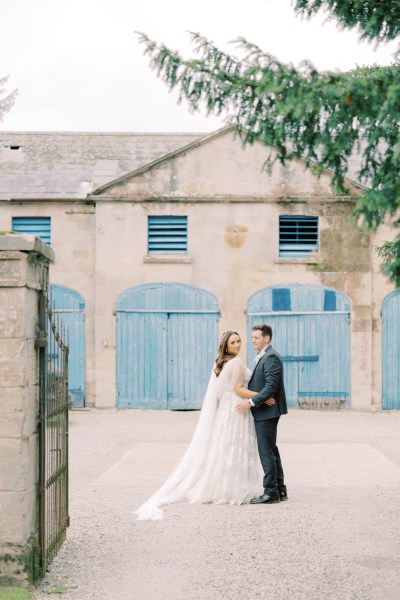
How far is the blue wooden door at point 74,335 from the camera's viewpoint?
1988cm

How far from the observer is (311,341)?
19.5 metres

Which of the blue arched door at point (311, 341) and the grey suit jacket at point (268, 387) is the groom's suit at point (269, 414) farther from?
the blue arched door at point (311, 341)

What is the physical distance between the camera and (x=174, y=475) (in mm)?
9297

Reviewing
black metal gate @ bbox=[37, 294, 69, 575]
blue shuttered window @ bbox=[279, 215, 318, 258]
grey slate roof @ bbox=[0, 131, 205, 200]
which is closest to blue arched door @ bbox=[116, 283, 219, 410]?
blue shuttered window @ bbox=[279, 215, 318, 258]

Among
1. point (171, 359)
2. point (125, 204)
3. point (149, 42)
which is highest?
point (125, 204)

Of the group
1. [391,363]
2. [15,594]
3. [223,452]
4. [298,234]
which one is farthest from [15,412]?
[391,363]

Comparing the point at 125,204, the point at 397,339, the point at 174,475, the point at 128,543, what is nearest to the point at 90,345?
the point at 125,204

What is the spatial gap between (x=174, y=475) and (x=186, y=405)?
1029 cm

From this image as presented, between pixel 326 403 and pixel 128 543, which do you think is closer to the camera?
pixel 128 543

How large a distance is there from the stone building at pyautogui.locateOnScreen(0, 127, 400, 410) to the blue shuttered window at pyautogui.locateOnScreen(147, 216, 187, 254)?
0.9 inches

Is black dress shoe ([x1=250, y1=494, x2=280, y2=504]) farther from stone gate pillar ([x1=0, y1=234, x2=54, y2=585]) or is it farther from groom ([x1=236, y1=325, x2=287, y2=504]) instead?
stone gate pillar ([x1=0, y1=234, x2=54, y2=585])

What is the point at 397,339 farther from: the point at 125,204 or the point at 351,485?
the point at 351,485

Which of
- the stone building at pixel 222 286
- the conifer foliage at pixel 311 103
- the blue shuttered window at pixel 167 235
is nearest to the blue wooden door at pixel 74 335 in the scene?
the stone building at pixel 222 286

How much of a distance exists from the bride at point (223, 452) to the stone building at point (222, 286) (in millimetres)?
10110
